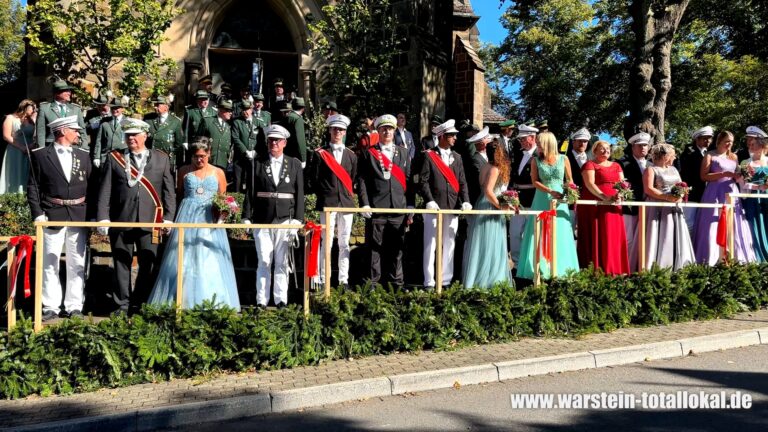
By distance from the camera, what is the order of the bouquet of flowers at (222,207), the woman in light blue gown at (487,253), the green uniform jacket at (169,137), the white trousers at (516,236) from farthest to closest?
the green uniform jacket at (169,137)
the white trousers at (516,236)
the woman in light blue gown at (487,253)
the bouquet of flowers at (222,207)

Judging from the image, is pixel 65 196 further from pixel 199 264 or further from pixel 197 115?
pixel 197 115

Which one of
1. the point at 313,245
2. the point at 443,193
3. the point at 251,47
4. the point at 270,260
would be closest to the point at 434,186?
the point at 443,193

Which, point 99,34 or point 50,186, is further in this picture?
point 99,34

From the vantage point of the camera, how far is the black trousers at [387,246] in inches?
316

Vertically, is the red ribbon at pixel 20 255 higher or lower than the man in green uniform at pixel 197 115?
lower

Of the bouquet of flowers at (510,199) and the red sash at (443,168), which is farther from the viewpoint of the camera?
the red sash at (443,168)

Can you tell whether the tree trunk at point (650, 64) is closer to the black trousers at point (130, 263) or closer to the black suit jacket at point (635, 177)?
the black suit jacket at point (635, 177)

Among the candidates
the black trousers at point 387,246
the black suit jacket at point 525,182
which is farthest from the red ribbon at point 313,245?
the black suit jacket at point 525,182

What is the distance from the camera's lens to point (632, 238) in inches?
347

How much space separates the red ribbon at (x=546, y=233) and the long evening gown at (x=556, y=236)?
0.09 meters

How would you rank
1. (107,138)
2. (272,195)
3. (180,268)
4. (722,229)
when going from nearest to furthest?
(180,268) < (272,195) < (722,229) < (107,138)

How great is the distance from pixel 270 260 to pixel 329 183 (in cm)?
147

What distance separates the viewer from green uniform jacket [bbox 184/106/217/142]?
11.1 m

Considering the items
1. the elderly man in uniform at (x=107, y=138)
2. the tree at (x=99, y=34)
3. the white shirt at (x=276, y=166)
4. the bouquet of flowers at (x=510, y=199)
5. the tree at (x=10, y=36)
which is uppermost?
the tree at (x=10, y=36)
